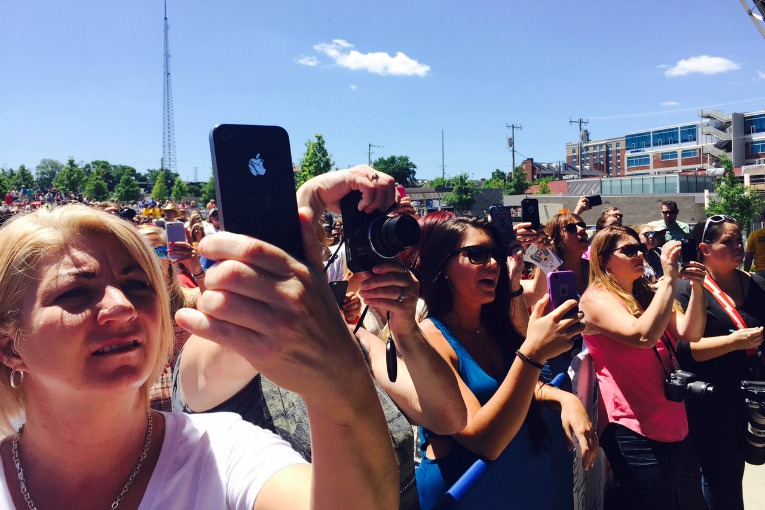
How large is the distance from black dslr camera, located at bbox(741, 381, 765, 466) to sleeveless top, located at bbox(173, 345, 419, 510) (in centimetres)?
259

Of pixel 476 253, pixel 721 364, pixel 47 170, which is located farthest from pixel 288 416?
pixel 47 170

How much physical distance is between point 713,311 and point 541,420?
2.02 metres

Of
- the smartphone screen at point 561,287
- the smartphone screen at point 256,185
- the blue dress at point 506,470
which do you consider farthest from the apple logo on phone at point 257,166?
the smartphone screen at point 561,287

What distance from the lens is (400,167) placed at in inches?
4336

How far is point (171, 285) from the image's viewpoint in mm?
3256

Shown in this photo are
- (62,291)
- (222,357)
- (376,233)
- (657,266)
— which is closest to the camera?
(62,291)

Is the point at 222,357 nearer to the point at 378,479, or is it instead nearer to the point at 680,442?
the point at 378,479

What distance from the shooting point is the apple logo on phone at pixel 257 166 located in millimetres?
792

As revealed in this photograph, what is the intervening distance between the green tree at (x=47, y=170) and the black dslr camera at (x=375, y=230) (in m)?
138

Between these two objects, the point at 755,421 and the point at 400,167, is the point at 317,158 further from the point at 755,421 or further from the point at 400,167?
the point at 400,167

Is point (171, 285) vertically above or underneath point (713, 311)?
above

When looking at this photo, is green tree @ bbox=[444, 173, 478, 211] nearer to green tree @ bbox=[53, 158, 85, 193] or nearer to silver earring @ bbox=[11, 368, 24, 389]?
green tree @ bbox=[53, 158, 85, 193]

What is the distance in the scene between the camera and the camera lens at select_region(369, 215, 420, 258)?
1.36m

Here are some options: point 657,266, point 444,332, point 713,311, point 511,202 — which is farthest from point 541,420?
point 511,202
